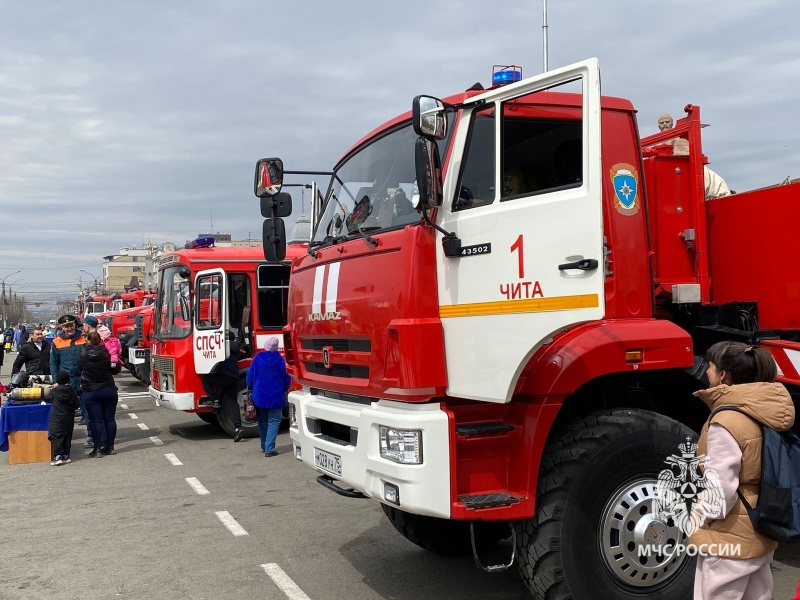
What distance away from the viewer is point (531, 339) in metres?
3.69

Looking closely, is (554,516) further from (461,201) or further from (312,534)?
(312,534)

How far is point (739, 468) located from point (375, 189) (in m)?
2.65

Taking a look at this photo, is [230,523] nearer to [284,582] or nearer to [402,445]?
[284,582]

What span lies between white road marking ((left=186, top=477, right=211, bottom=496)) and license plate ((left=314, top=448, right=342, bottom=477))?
354 cm

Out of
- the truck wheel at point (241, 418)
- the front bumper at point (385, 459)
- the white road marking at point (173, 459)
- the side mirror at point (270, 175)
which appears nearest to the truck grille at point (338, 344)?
the front bumper at point (385, 459)

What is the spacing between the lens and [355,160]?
5059mm

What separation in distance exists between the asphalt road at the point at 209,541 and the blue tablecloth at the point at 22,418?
0.48m

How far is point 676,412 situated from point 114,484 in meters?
6.38

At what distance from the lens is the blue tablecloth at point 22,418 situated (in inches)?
379

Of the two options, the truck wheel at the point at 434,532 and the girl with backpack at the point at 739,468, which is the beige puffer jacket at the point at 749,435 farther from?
the truck wheel at the point at 434,532

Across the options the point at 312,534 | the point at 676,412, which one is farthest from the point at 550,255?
the point at 312,534

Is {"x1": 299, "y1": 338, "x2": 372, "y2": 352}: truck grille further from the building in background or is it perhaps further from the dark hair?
the building in background

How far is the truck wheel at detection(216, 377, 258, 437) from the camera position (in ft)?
36.3

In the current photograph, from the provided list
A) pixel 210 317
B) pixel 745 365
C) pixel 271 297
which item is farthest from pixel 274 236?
pixel 271 297
